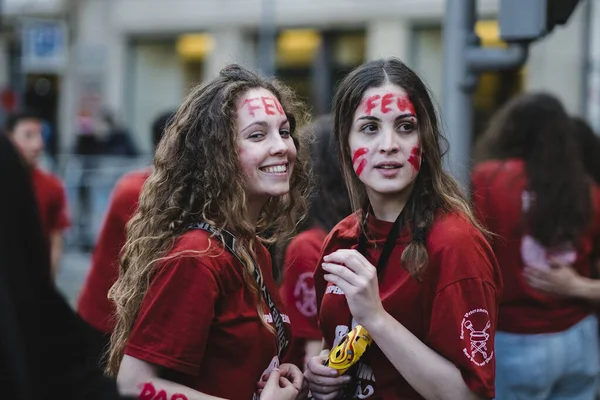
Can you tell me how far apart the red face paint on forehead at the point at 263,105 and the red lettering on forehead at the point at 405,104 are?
443mm

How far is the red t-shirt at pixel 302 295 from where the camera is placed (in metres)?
4.56

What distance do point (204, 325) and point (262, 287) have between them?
0.31 m

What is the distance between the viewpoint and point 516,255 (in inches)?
196

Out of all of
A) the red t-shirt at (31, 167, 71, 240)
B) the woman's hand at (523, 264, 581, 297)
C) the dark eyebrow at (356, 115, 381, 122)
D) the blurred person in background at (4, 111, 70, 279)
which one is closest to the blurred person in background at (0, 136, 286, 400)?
the dark eyebrow at (356, 115, 381, 122)

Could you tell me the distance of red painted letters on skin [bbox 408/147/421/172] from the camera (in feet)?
11.2

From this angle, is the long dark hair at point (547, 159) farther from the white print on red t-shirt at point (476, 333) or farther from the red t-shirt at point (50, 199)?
the red t-shirt at point (50, 199)

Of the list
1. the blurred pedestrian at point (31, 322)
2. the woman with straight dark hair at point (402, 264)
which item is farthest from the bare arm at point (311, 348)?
the blurred pedestrian at point (31, 322)

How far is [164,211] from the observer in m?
3.44

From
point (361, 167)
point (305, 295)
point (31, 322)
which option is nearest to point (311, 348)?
point (305, 295)

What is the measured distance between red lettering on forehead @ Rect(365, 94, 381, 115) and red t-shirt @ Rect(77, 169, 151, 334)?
2.31 metres

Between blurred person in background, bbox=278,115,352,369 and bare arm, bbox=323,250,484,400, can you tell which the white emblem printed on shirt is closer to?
bare arm, bbox=323,250,484,400

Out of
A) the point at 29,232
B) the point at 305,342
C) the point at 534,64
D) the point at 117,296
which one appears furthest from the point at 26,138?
the point at 534,64

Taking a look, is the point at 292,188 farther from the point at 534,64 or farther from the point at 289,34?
the point at 289,34

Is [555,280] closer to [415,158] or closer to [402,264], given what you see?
[415,158]
